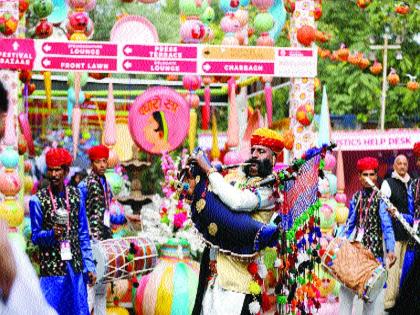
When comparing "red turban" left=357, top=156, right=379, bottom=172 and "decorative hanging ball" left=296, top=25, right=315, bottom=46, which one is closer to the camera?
"red turban" left=357, top=156, right=379, bottom=172

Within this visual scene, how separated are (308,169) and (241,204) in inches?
28.6

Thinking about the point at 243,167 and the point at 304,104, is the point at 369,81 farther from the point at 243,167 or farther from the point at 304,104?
the point at 243,167

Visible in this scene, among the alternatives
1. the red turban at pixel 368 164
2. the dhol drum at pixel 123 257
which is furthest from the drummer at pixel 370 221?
the dhol drum at pixel 123 257

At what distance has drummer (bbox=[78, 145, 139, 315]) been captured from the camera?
30.5ft

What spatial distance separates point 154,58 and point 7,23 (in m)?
1.69

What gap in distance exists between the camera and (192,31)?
42.2ft

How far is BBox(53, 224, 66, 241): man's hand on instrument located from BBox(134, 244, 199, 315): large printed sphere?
2210mm

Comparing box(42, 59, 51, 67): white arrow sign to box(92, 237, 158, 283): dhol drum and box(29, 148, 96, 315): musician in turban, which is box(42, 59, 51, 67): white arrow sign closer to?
box(92, 237, 158, 283): dhol drum

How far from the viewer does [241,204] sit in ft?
22.2

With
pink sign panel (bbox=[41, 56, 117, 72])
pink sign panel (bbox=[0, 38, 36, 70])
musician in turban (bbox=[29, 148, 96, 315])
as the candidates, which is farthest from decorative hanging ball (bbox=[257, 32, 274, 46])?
musician in turban (bbox=[29, 148, 96, 315])

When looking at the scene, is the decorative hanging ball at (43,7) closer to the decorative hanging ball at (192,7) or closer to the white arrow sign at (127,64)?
the white arrow sign at (127,64)

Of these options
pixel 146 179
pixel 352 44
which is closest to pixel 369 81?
pixel 352 44

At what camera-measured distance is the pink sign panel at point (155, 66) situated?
39.4 ft

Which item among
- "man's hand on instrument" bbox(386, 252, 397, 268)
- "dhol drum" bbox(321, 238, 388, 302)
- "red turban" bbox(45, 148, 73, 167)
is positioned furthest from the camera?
"man's hand on instrument" bbox(386, 252, 397, 268)
